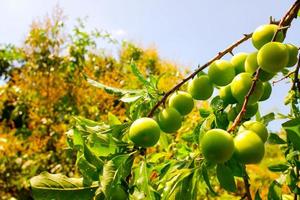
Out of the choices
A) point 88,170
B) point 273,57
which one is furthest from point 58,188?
point 273,57

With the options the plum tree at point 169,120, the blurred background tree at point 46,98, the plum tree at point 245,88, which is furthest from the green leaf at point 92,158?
the blurred background tree at point 46,98

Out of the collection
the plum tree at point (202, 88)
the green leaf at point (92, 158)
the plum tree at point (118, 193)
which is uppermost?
the plum tree at point (202, 88)

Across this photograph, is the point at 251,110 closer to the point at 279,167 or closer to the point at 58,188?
the point at 279,167

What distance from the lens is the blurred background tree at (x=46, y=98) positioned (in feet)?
21.2

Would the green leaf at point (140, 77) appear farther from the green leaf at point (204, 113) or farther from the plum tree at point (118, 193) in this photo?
the plum tree at point (118, 193)

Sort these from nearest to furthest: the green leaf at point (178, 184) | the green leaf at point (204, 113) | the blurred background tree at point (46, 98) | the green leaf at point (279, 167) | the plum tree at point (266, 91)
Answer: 1. the green leaf at point (178, 184)
2. the plum tree at point (266, 91)
3. the green leaf at point (204, 113)
4. the green leaf at point (279, 167)
5. the blurred background tree at point (46, 98)

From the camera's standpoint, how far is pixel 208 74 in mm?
1459

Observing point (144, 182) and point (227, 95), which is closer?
point (144, 182)

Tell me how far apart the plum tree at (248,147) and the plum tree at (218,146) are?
2 centimetres

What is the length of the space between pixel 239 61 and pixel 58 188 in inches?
28.2

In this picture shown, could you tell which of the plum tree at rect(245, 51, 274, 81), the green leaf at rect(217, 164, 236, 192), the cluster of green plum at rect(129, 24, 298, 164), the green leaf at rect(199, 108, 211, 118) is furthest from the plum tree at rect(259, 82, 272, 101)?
the green leaf at rect(217, 164, 236, 192)

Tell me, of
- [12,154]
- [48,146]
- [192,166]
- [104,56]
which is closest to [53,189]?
[192,166]

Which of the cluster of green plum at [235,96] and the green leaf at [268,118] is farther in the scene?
the green leaf at [268,118]

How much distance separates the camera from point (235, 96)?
1312 mm
